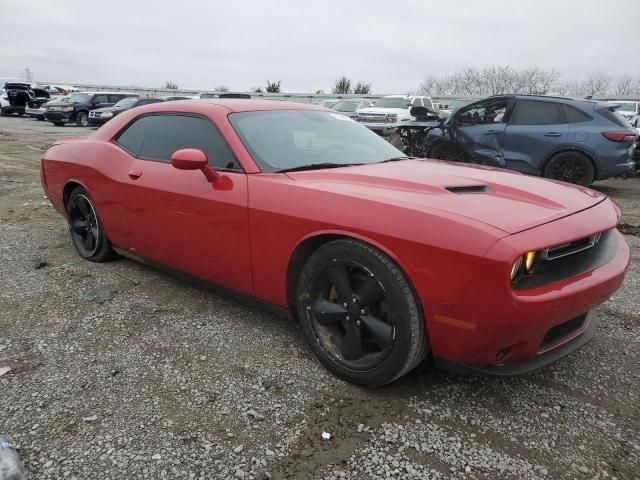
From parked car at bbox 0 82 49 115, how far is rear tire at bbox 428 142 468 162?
24438 millimetres

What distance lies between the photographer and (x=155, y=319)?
3.16 metres

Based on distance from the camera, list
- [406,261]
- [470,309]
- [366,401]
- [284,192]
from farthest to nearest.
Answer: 1. [284,192]
2. [366,401]
3. [406,261]
4. [470,309]

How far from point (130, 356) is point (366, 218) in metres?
1.53

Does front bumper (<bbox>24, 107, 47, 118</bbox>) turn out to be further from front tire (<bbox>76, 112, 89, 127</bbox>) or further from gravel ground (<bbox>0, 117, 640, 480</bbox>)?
gravel ground (<bbox>0, 117, 640, 480</bbox>)

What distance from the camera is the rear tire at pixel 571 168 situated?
23.7 feet

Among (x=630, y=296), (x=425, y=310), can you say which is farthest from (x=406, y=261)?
(x=630, y=296)

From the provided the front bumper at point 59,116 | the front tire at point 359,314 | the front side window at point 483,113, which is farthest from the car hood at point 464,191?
the front bumper at point 59,116

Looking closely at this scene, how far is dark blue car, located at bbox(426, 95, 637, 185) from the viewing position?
281 inches

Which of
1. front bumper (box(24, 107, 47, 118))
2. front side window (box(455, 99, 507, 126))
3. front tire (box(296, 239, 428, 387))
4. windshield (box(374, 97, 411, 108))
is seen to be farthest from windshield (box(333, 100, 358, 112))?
front tire (box(296, 239, 428, 387))

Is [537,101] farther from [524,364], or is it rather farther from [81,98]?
[81,98]

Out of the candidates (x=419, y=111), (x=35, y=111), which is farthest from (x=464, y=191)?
(x=35, y=111)

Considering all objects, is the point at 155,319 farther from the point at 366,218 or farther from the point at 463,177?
the point at 463,177

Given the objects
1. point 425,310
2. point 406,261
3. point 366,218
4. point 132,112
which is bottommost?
point 425,310

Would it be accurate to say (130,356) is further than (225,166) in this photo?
No
